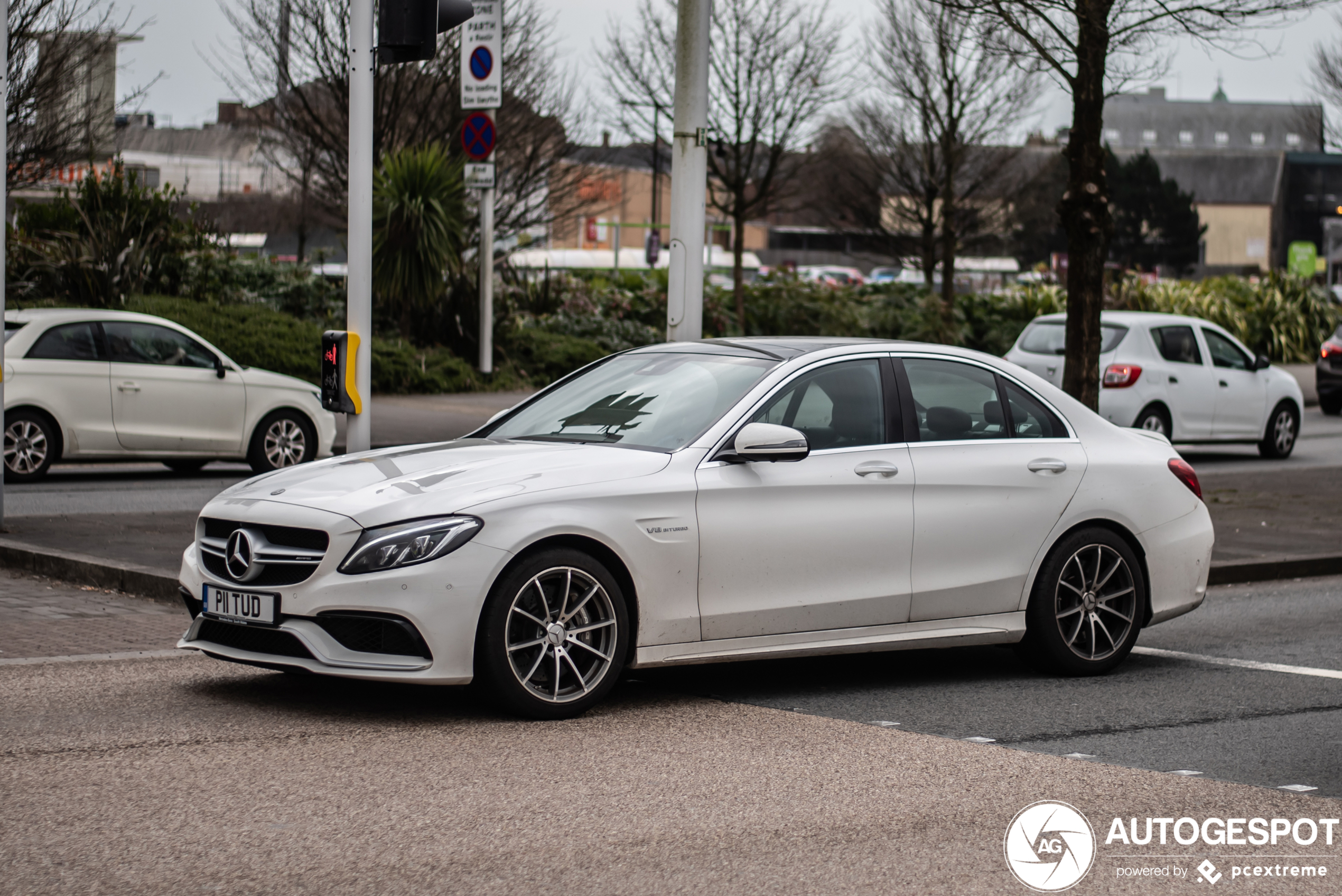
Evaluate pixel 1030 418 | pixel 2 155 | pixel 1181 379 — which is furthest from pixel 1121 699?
pixel 1181 379

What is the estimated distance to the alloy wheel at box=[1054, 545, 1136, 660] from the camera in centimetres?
755

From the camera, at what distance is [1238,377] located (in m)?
20.0

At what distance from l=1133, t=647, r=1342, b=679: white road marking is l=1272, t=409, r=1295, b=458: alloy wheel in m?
13.0

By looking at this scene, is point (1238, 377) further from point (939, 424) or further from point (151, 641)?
point (151, 641)

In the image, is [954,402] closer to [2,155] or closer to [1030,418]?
[1030,418]

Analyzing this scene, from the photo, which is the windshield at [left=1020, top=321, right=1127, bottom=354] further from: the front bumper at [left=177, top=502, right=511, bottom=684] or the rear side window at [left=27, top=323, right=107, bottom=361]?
the front bumper at [left=177, top=502, right=511, bottom=684]

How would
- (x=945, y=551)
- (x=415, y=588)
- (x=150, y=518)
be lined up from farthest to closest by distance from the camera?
(x=150, y=518)
(x=945, y=551)
(x=415, y=588)

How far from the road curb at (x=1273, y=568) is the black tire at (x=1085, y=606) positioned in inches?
137

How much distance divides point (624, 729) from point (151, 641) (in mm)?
2843

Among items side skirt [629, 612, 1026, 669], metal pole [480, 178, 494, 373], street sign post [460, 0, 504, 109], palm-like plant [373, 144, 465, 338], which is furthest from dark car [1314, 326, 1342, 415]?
side skirt [629, 612, 1026, 669]

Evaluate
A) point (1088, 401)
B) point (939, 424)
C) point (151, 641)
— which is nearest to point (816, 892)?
point (939, 424)

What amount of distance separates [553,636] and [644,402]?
1369 mm

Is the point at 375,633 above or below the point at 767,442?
below

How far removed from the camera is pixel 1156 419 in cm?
1928
